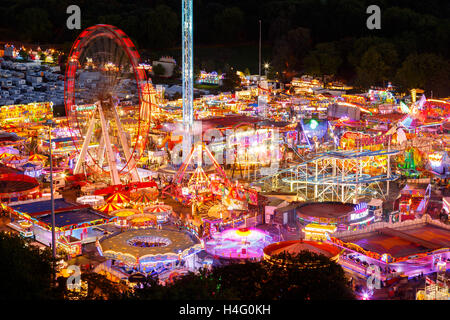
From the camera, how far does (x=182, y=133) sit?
120 ft

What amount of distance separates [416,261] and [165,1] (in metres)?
77.0

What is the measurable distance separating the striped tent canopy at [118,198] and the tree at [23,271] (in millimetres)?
10058

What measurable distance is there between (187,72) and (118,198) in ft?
33.6

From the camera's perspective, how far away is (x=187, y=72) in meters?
34.7

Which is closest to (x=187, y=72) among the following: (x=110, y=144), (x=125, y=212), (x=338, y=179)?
(x=110, y=144)

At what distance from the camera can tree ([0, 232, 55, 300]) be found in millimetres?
13211

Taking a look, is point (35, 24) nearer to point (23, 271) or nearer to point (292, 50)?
point (292, 50)

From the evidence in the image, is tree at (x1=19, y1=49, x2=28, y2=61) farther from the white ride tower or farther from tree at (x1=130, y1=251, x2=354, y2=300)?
tree at (x1=130, y1=251, x2=354, y2=300)

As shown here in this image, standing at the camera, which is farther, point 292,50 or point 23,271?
point 292,50

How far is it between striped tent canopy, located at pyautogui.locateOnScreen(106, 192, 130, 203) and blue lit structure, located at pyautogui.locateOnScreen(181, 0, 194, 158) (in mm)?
7819

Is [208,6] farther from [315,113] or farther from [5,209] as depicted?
[5,209]

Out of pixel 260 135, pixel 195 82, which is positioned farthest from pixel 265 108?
pixel 195 82

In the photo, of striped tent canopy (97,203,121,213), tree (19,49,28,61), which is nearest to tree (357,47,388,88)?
tree (19,49,28,61)

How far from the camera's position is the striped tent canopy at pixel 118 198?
27169 millimetres
